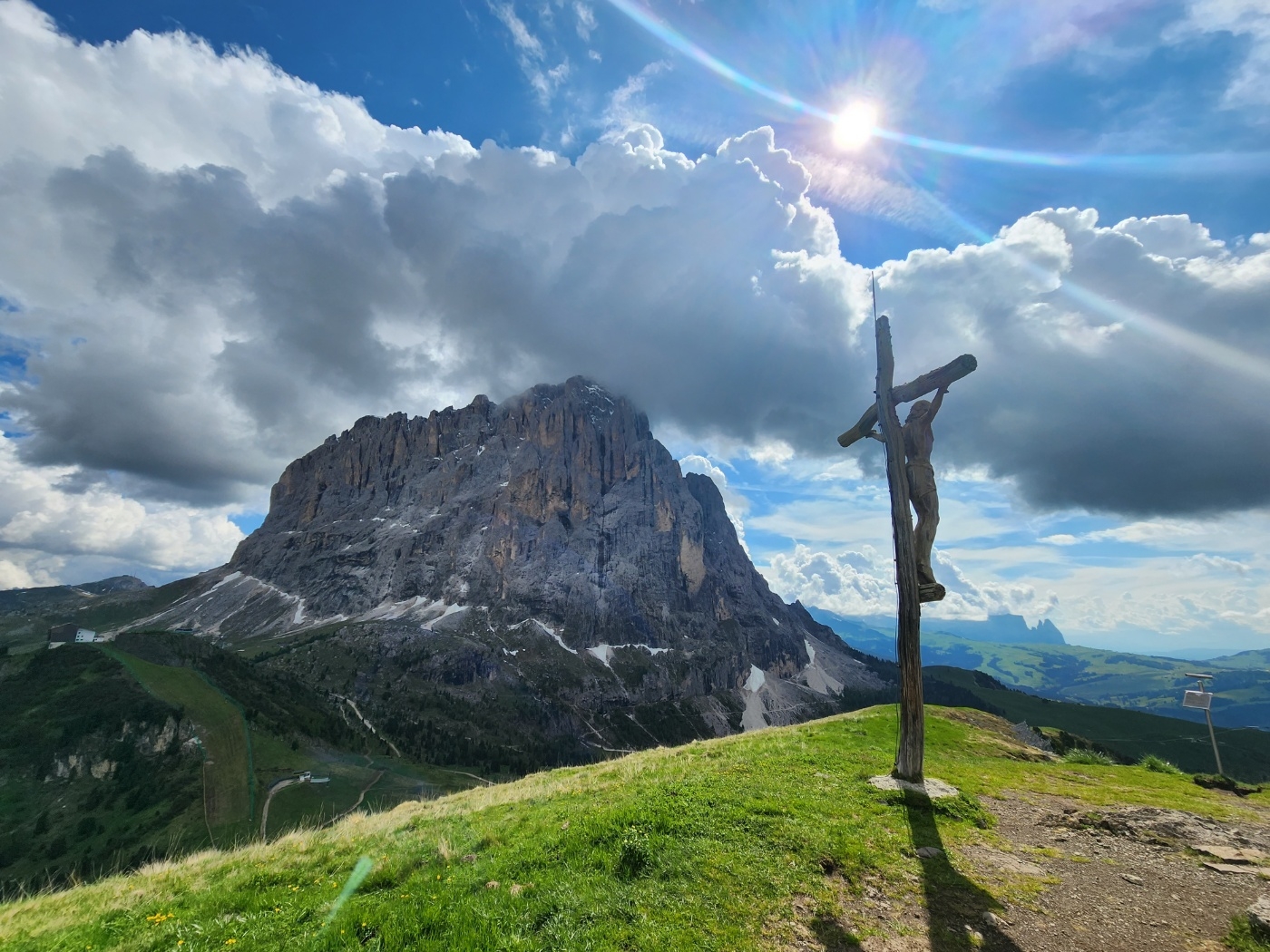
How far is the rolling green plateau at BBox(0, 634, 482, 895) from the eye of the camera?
89.9m

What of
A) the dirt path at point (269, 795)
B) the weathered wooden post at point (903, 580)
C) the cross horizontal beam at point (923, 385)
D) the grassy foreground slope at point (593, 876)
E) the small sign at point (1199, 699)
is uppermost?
the cross horizontal beam at point (923, 385)

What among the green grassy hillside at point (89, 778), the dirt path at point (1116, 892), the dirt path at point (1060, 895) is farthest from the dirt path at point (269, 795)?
the dirt path at point (1116, 892)

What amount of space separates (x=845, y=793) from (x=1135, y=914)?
5.74 meters

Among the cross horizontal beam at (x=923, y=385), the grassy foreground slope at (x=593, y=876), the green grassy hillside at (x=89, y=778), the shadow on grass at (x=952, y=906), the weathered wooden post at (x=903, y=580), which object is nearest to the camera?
the shadow on grass at (x=952, y=906)

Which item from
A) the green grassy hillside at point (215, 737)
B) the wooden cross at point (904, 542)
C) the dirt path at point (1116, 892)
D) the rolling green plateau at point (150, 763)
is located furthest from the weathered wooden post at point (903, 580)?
the green grassy hillside at point (215, 737)

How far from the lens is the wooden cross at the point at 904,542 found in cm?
1426

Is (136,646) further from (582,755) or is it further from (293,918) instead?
(293,918)

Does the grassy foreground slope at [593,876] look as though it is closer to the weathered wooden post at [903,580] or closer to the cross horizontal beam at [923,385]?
the weathered wooden post at [903,580]

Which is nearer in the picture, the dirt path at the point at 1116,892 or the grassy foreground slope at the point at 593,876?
the dirt path at the point at 1116,892

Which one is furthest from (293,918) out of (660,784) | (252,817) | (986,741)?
(252,817)

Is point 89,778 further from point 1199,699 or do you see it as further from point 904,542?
point 1199,699

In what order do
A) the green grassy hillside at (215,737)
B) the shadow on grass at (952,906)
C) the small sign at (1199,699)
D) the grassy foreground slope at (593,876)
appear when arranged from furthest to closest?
the green grassy hillside at (215,737), the small sign at (1199,699), the grassy foreground slope at (593,876), the shadow on grass at (952,906)

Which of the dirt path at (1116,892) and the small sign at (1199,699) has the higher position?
the small sign at (1199,699)

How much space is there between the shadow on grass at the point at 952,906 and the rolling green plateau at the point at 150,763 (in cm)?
9001
